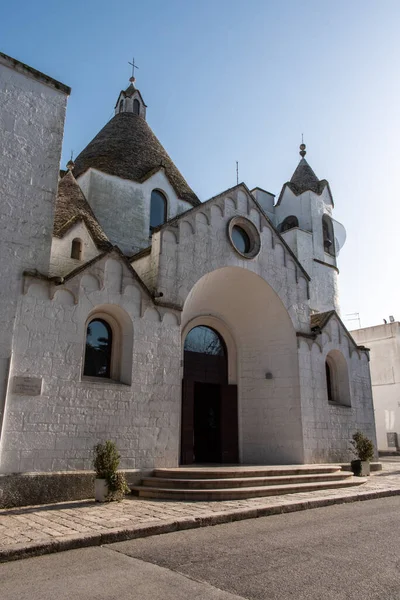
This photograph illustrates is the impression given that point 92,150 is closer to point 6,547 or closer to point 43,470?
point 43,470

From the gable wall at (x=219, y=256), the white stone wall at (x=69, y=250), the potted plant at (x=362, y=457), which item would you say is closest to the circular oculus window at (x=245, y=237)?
the gable wall at (x=219, y=256)

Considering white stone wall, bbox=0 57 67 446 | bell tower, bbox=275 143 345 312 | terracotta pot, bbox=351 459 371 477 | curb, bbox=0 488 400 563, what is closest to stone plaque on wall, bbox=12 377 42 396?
white stone wall, bbox=0 57 67 446

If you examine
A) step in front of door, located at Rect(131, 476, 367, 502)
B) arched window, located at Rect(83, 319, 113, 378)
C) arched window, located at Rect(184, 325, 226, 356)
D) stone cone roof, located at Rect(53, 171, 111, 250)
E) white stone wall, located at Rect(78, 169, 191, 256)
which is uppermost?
white stone wall, located at Rect(78, 169, 191, 256)

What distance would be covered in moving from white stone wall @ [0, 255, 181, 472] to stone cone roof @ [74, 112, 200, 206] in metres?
7.95

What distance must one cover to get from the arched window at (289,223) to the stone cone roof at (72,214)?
13725mm

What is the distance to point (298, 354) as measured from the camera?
49.7ft

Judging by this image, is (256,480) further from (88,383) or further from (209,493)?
(88,383)

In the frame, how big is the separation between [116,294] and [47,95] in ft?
17.6

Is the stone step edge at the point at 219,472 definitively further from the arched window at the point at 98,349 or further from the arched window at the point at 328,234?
the arched window at the point at 328,234

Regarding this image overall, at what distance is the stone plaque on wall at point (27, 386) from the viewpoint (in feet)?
30.3

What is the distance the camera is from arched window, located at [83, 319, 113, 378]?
11133mm

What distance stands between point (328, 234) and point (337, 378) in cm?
1094

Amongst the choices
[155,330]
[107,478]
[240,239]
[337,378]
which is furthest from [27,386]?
[337,378]

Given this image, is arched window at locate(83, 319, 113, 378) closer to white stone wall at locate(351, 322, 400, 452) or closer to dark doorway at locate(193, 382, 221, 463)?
dark doorway at locate(193, 382, 221, 463)
